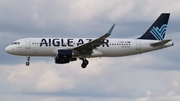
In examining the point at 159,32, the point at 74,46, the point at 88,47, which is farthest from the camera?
the point at 159,32

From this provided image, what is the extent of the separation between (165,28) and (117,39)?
11.5 metres

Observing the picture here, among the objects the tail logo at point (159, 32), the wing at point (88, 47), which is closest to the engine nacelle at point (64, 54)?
the wing at point (88, 47)

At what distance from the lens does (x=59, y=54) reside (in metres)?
114

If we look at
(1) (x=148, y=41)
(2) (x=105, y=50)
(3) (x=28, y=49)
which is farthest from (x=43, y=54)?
(1) (x=148, y=41)

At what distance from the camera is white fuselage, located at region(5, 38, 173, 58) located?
11444cm

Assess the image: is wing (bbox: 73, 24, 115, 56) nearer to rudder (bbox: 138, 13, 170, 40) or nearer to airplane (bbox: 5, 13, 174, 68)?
airplane (bbox: 5, 13, 174, 68)

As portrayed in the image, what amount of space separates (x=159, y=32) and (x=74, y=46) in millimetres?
17183

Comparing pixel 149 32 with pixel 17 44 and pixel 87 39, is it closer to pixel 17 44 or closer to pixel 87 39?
pixel 87 39

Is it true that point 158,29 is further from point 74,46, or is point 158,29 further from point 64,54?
point 64,54

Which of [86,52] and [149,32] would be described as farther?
[149,32]

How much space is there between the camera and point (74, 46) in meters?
116

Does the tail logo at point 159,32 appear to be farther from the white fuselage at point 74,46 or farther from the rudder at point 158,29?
the white fuselage at point 74,46

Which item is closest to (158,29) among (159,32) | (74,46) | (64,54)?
(159,32)

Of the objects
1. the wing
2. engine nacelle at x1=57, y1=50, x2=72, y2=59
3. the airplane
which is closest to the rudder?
the airplane
